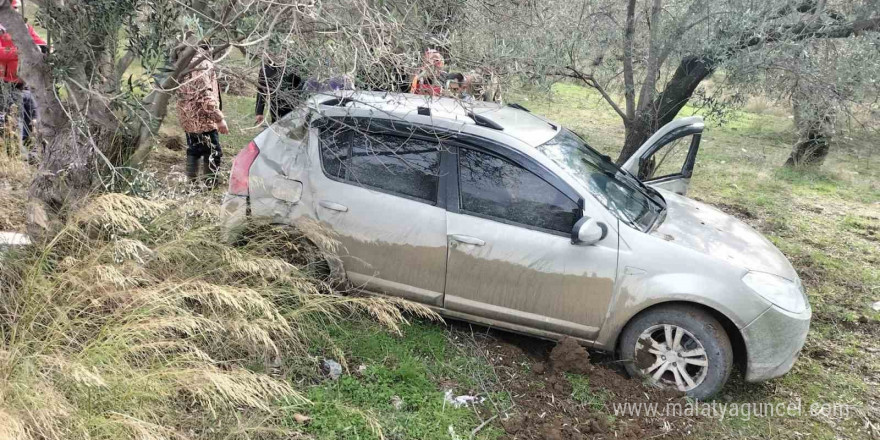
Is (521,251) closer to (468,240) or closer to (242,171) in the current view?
(468,240)

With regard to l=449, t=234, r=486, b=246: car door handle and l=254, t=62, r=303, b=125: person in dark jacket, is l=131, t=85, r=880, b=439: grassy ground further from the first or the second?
l=449, t=234, r=486, b=246: car door handle

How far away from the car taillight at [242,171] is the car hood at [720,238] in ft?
9.27

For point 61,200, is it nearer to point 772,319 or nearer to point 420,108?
point 420,108

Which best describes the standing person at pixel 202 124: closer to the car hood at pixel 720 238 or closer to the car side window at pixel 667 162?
the car hood at pixel 720 238

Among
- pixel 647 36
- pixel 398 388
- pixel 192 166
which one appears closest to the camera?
pixel 398 388

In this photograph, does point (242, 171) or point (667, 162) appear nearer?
point (242, 171)

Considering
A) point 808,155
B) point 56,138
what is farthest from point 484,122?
point 808,155

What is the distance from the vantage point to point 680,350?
4.01 metres

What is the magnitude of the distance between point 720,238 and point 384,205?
2.27 meters

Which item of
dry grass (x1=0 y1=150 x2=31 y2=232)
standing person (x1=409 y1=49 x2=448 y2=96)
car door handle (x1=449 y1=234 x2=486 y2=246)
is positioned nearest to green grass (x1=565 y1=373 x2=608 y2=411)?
car door handle (x1=449 y1=234 x2=486 y2=246)

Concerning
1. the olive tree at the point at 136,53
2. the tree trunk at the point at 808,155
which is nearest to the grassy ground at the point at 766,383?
the olive tree at the point at 136,53

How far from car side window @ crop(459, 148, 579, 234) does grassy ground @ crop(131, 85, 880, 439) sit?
0.97 meters

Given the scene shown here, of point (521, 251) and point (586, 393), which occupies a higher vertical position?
point (521, 251)

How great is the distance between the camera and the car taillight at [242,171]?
15.0 feet
